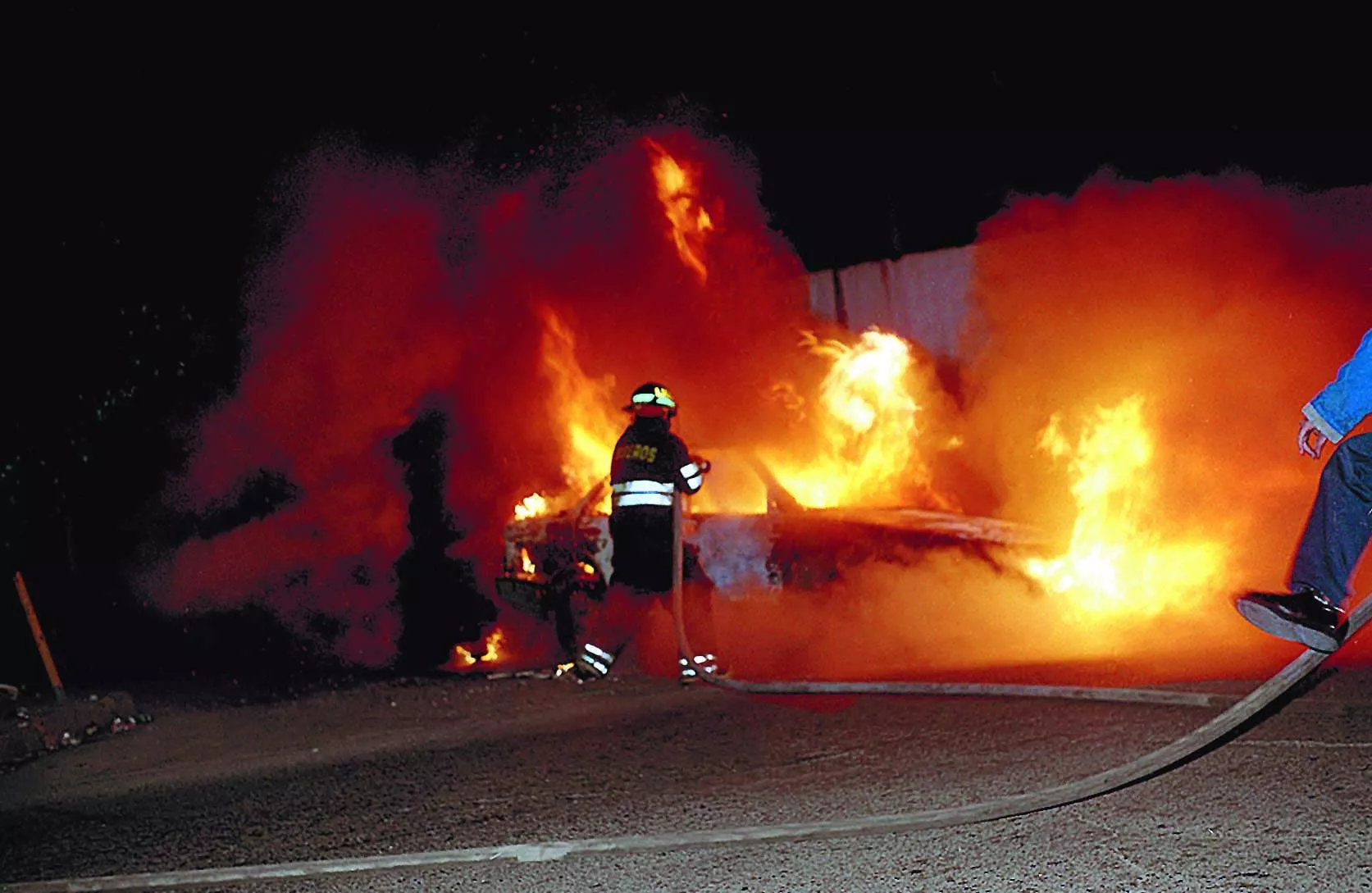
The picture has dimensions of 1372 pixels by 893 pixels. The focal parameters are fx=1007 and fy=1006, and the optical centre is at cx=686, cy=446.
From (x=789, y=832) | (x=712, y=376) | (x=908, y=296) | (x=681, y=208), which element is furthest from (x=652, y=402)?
(x=681, y=208)

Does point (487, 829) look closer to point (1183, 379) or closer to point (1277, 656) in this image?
point (1277, 656)

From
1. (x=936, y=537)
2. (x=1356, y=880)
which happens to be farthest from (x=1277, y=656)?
(x=1356, y=880)

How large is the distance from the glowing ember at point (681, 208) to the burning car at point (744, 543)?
5.53 meters

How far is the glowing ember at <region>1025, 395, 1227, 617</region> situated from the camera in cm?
730

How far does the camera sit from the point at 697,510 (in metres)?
7.68

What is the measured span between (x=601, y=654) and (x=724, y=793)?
2.93m

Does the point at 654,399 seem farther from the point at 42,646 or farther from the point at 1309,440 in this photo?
the point at 42,646

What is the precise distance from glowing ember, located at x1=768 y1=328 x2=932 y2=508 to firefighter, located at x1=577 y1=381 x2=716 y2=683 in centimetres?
231

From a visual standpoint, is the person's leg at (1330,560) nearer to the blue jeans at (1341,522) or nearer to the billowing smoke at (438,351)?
the blue jeans at (1341,522)

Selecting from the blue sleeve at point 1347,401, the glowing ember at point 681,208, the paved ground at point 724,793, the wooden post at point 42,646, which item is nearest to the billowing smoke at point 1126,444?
the paved ground at point 724,793

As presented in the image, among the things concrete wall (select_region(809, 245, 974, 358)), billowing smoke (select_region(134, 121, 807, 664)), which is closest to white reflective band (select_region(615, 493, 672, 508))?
billowing smoke (select_region(134, 121, 807, 664))

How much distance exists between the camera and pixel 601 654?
6812 mm

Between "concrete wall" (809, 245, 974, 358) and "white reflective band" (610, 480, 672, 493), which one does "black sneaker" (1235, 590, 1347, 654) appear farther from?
"concrete wall" (809, 245, 974, 358)

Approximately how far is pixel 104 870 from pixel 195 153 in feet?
32.3
